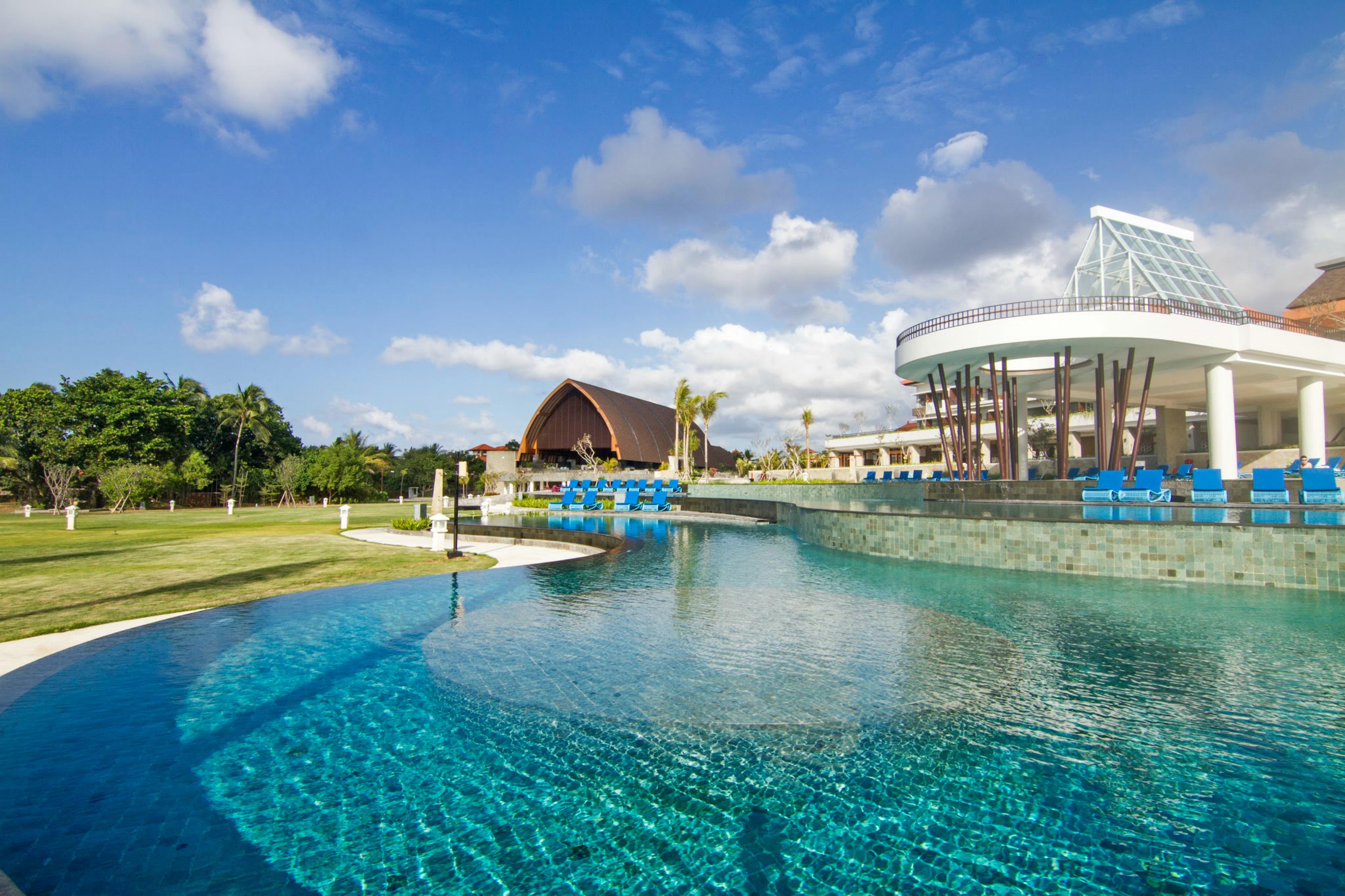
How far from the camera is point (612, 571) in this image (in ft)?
32.7

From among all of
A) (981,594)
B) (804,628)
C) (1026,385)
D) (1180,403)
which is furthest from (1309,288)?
(804,628)

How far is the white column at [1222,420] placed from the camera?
1977 cm

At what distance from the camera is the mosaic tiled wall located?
7.51 m

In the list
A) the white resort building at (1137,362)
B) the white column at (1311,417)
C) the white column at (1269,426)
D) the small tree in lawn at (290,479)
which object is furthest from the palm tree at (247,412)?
the white column at (1269,426)

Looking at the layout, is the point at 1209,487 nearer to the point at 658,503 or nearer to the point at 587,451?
the point at 658,503

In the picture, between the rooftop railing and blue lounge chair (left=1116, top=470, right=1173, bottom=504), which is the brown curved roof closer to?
the rooftop railing

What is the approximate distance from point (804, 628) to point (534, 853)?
397 cm

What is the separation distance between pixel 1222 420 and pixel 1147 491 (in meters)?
7.68

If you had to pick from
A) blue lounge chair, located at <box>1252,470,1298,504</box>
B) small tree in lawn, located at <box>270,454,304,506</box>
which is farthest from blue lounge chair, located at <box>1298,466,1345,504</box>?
small tree in lawn, located at <box>270,454,304,506</box>

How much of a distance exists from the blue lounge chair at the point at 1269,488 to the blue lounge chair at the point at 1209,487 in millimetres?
688

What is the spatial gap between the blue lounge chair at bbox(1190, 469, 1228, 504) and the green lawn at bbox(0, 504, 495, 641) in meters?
16.8

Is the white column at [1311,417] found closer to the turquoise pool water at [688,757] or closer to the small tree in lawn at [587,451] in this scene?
the turquoise pool water at [688,757]

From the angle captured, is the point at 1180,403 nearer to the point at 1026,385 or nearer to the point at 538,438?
the point at 1026,385

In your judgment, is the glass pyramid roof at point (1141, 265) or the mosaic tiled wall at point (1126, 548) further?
the glass pyramid roof at point (1141, 265)
